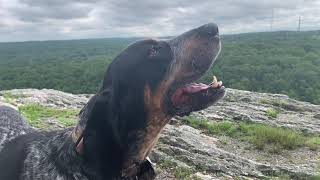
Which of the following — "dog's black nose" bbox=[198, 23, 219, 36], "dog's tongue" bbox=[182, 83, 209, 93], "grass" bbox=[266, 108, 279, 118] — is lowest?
"grass" bbox=[266, 108, 279, 118]

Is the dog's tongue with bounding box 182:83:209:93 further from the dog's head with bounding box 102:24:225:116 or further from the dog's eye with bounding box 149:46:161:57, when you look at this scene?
the dog's eye with bounding box 149:46:161:57

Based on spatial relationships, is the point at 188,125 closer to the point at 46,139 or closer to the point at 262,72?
the point at 46,139

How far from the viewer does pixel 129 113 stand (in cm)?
521

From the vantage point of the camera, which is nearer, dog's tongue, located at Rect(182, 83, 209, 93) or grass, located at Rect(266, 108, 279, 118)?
dog's tongue, located at Rect(182, 83, 209, 93)

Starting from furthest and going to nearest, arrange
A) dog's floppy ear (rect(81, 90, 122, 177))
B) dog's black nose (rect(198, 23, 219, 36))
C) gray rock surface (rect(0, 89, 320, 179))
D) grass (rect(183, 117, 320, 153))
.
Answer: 1. grass (rect(183, 117, 320, 153))
2. gray rock surface (rect(0, 89, 320, 179))
3. dog's black nose (rect(198, 23, 219, 36))
4. dog's floppy ear (rect(81, 90, 122, 177))

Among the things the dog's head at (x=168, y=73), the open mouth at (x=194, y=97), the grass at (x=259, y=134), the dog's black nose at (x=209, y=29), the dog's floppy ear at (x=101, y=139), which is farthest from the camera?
the grass at (x=259, y=134)

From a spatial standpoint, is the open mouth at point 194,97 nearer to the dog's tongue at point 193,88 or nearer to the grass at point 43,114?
the dog's tongue at point 193,88

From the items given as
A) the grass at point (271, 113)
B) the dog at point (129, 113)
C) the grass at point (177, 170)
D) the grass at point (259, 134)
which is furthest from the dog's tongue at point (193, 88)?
the grass at point (271, 113)

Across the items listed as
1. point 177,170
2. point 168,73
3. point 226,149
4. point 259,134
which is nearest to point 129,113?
point 168,73

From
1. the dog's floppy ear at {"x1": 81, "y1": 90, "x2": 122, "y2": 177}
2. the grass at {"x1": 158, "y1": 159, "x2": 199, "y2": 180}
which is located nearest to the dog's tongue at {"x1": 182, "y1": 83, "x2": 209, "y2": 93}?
the dog's floppy ear at {"x1": 81, "y1": 90, "x2": 122, "y2": 177}

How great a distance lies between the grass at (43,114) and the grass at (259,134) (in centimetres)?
350

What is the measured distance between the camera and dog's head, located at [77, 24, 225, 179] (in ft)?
16.7

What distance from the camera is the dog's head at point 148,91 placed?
5.08m

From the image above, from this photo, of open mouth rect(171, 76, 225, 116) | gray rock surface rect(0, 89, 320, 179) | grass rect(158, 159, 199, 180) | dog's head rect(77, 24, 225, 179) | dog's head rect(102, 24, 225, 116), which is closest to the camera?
dog's head rect(77, 24, 225, 179)
